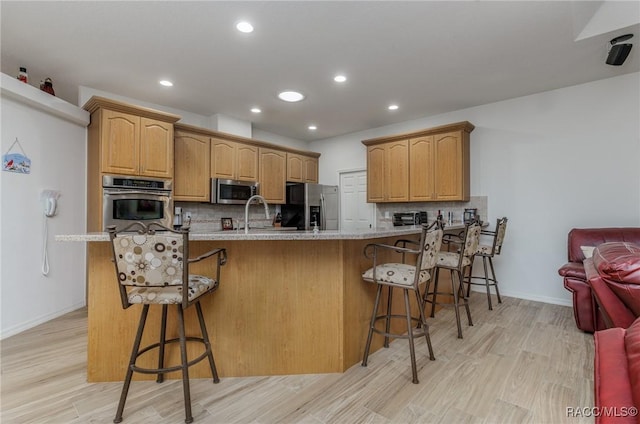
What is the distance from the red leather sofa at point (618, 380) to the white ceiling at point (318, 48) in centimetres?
238

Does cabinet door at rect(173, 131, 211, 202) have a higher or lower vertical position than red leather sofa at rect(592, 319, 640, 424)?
higher

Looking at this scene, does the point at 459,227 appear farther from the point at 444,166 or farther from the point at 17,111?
the point at 17,111

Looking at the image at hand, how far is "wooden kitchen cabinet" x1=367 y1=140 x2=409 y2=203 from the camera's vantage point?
4.85m

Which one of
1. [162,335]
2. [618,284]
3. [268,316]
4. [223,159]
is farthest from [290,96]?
[618,284]

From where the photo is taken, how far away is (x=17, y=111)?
9.86ft

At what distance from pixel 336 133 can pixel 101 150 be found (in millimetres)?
3885

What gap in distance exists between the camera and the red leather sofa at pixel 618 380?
75cm

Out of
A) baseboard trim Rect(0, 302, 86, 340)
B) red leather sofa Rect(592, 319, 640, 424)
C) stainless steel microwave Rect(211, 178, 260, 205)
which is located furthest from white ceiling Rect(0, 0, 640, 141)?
baseboard trim Rect(0, 302, 86, 340)

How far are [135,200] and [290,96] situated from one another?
7.46ft

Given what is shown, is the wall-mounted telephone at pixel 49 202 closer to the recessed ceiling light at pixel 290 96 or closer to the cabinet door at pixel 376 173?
the recessed ceiling light at pixel 290 96

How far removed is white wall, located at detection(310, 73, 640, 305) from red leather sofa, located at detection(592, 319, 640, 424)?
3447mm

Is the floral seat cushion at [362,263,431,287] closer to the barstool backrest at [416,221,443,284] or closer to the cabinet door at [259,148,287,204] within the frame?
the barstool backrest at [416,221,443,284]

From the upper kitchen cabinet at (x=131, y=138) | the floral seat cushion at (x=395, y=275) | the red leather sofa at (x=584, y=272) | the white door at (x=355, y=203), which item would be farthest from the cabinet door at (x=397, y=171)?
the upper kitchen cabinet at (x=131, y=138)

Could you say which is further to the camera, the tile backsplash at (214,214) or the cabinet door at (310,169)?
the cabinet door at (310,169)
